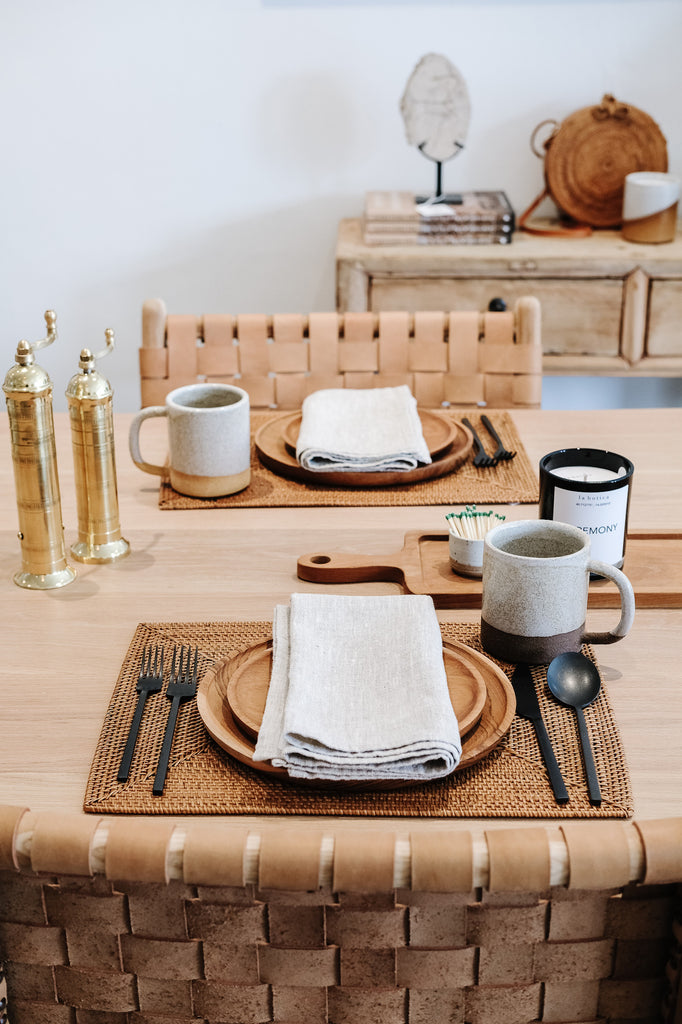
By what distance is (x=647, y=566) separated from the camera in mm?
1195

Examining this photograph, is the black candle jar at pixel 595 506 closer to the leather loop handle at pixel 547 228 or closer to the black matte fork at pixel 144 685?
the black matte fork at pixel 144 685

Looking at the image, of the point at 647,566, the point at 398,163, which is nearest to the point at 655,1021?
the point at 647,566

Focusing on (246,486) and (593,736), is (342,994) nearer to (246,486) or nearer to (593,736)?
(593,736)

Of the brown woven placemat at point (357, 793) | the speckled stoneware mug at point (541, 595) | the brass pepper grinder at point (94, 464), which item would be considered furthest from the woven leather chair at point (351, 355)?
the brown woven placemat at point (357, 793)

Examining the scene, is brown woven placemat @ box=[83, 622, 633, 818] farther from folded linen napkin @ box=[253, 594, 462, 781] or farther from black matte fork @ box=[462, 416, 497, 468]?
black matte fork @ box=[462, 416, 497, 468]

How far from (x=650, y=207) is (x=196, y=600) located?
6.26 ft

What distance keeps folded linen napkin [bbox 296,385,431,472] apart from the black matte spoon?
48 cm

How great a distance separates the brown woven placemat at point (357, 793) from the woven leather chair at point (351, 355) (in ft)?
2.93

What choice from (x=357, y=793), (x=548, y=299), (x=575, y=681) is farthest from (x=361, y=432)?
(x=548, y=299)

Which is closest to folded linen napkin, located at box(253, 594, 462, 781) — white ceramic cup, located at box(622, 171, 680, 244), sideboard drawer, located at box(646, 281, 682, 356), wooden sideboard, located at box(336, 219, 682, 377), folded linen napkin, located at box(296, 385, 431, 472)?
folded linen napkin, located at box(296, 385, 431, 472)

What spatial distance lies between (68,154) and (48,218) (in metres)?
0.18

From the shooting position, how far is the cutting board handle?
1176 mm

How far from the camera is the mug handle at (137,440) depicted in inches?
53.7

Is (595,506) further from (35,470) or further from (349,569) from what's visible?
(35,470)
